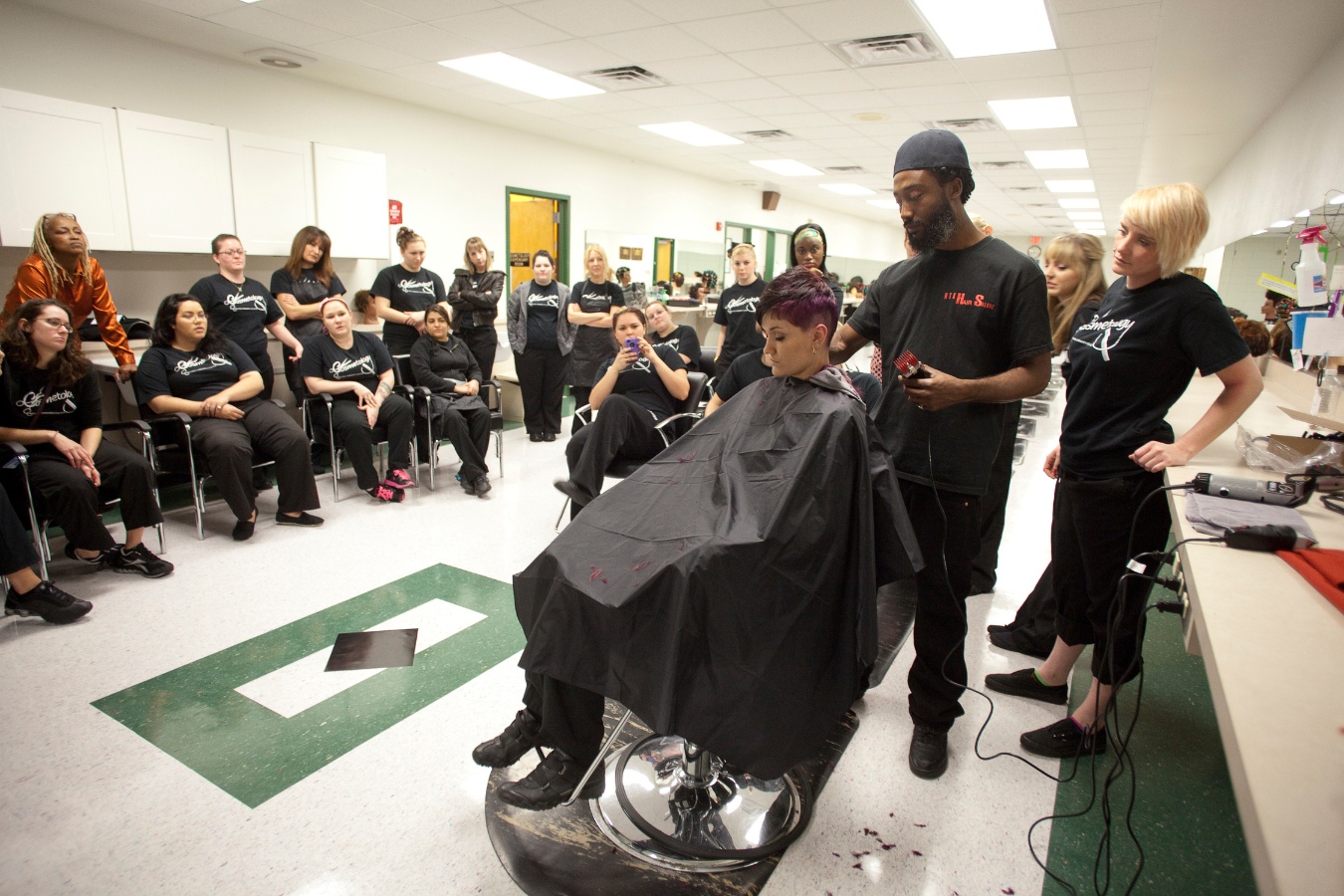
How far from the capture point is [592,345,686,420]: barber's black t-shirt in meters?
3.61

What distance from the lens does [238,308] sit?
4.06 m

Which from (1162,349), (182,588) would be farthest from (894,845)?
(182,588)

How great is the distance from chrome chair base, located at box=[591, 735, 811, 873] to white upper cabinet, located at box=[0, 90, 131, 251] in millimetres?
4549

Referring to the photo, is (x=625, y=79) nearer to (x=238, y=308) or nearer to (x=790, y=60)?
(x=790, y=60)

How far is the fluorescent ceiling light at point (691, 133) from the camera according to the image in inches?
273

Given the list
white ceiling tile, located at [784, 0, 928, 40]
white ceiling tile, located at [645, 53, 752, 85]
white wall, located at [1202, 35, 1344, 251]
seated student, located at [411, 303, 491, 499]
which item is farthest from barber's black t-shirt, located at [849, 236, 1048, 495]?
white ceiling tile, located at [645, 53, 752, 85]

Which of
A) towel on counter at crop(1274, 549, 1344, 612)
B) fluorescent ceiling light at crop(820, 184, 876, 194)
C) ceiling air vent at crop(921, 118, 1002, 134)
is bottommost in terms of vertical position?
towel on counter at crop(1274, 549, 1344, 612)

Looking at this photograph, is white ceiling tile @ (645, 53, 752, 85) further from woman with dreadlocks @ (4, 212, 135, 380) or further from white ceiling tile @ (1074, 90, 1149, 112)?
woman with dreadlocks @ (4, 212, 135, 380)

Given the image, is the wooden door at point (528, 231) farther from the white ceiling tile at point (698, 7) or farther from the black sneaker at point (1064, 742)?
the black sneaker at point (1064, 742)

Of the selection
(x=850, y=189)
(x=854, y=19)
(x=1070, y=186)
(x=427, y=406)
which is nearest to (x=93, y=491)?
(x=427, y=406)

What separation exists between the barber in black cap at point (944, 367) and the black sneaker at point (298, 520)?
2927mm

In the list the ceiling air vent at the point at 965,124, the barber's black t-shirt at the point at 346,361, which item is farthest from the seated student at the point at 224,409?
the ceiling air vent at the point at 965,124

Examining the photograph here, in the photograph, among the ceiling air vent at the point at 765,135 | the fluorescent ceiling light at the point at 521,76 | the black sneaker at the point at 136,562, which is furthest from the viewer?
the ceiling air vent at the point at 765,135

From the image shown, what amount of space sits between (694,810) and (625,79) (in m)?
5.09
